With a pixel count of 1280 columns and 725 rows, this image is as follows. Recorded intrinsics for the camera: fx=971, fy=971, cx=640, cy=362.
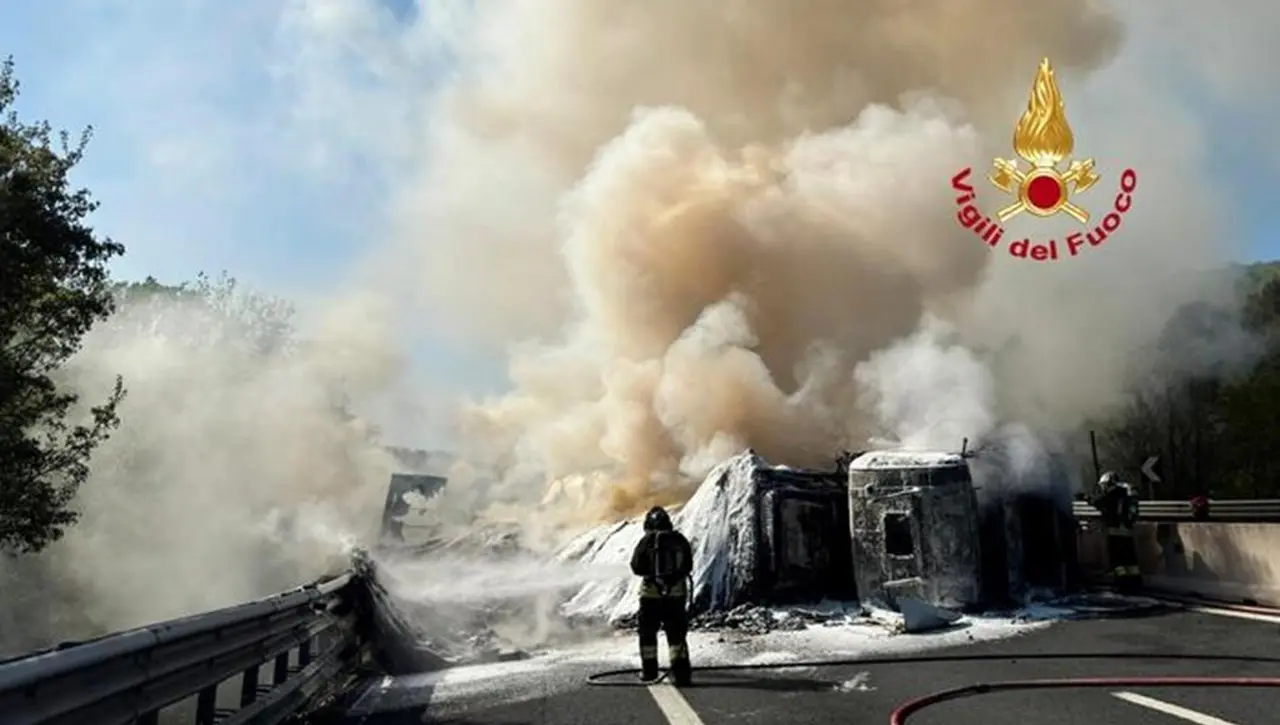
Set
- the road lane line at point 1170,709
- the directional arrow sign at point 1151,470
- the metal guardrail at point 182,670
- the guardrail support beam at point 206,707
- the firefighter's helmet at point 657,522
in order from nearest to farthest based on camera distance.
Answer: the metal guardrail at point 182,670
the guardrail support beam at point 206,707
the road lane line at point 1170,709
the firefighter's helmet at point 657,522
the directional arrow sign at point 1151,470

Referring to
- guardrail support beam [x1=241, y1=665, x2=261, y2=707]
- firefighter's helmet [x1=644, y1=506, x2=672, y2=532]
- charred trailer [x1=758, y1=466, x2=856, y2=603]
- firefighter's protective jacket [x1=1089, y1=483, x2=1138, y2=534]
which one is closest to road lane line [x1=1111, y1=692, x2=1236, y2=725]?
firefighter's helmet [x1=644, y1=506, x2=672, y2=532]

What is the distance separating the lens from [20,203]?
1600 centimetres

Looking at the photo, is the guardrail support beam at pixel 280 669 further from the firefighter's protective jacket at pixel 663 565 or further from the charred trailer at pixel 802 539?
the charred trailer at pixel 802 539

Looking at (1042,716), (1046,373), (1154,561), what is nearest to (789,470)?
(1154,561)

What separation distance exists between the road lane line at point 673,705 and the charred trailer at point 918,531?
6074 mm

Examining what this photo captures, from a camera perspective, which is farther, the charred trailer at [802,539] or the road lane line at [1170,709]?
the charred trailer at [802,539]

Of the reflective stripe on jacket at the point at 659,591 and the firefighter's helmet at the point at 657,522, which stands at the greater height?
the firefighter's helmet at the point at 657,522

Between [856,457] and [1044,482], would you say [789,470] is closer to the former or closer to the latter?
[856,457]

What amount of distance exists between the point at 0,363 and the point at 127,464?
10.7 m

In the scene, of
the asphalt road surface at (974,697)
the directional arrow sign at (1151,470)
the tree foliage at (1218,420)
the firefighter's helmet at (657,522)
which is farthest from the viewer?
the tree foliage at (1218,420)

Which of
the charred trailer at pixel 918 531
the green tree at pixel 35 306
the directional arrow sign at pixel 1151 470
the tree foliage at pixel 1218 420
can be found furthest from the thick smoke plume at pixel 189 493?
the tree foliage at pixel 1218 420

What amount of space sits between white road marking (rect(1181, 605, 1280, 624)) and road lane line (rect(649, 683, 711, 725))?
7.54 metres

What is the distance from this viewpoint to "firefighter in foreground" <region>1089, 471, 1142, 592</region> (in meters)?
15.1

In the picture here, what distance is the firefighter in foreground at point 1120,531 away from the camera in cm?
1514
